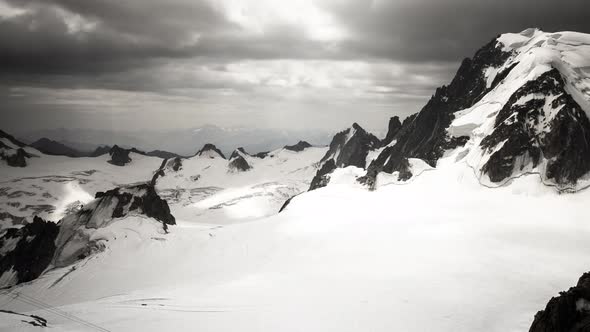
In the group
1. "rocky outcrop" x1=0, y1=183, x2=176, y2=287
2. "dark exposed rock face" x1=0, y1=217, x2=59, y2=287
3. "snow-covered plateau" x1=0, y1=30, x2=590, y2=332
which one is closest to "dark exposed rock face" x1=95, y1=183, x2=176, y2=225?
"rocky outcrop" x1=0, y1=183, x2=176, y2=287

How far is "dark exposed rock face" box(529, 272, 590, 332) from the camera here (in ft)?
65.7

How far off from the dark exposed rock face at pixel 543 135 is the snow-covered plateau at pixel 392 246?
26cm

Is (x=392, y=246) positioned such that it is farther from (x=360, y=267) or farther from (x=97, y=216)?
(x=97, y=216)

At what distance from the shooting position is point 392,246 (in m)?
49.3

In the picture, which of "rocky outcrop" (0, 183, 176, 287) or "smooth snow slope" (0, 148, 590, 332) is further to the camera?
"rocky outcrop" (0, 183, 176, 287)

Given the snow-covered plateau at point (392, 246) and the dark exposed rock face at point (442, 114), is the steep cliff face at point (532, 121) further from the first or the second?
the dark exposed rock face at point (442, 114)

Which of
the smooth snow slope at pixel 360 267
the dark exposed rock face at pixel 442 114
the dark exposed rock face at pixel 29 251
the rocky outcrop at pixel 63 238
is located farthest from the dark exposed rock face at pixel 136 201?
the dark exposed rock face at pixel 442 114

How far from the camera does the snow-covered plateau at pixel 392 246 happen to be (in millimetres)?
31297

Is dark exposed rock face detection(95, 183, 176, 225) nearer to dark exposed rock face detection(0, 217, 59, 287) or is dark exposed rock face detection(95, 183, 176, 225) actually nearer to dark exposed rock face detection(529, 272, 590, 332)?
dark exposed rock face detection(0, 217, 59, 287)

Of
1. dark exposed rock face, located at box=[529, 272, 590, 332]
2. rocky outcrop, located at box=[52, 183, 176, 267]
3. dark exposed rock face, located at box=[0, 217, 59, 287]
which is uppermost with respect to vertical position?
dark exposed rock face, located at box=[529, 272, 590, 332]

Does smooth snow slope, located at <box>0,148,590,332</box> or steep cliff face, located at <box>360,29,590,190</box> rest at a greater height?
steep cliff face, located at <box>360,29,590,190</box>

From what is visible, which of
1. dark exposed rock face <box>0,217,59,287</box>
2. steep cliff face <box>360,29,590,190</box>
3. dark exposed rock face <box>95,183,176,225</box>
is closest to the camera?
steep cliff face <box>360,29,590,190</box>

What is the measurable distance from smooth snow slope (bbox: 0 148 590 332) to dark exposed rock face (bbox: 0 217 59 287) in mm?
15245

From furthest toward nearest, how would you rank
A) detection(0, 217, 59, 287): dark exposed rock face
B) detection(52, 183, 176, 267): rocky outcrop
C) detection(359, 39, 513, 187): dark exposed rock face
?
detection(359, 39, 513, 187): dark exposed rock face, detection(0, 217, 59, 287): dark exposed rock face, detection(52, 183, 176, 267): rocky outcrop
